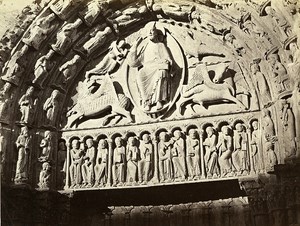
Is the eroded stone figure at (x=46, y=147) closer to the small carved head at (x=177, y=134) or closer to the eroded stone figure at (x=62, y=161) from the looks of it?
the eroded stone figure at (x=62, y=161)

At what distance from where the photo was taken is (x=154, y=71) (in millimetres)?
7383

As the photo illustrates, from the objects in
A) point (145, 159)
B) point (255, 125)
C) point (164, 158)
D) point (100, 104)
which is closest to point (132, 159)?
point (145, 159)

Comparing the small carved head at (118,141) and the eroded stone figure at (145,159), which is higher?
the small carved head at (118,141)

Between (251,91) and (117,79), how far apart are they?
5.93ft

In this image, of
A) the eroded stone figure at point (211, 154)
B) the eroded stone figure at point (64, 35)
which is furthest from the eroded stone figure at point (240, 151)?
the eroded stone figure at point (64, 35)

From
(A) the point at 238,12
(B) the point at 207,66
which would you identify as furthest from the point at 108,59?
(A) the point at 238,12

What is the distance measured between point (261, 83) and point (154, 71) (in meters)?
1.43

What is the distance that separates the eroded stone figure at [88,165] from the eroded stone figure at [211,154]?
1467 mm

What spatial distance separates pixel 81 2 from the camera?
738 cm

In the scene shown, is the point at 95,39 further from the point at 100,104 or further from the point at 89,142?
the point at 89,142

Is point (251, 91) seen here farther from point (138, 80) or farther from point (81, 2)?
point (81, 2)

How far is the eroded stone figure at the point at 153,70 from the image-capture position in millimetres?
7281

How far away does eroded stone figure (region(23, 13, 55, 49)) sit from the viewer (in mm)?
7223

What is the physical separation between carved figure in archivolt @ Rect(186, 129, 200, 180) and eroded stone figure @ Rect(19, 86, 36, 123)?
2.04 metres
